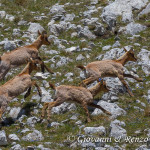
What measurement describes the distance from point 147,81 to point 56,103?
14.9 feet

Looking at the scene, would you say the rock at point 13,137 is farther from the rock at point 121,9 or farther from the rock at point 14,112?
the rock at point 121,9

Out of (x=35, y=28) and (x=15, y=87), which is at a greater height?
(x=15, y=87)

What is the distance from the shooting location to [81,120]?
11.7 metres

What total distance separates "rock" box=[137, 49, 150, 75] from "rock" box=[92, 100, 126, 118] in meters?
3.51

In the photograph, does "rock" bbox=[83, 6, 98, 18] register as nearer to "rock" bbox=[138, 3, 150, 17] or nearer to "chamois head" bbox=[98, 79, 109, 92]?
"rock" bbox=[138, 3, 150, 17]

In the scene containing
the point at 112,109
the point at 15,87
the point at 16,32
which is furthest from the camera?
the point at 16,32

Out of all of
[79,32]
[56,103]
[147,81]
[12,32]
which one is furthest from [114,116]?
[12,32]

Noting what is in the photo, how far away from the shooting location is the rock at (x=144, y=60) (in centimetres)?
1539

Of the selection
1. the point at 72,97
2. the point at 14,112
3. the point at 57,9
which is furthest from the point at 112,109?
the point at 57,9

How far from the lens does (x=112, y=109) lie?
12109 mm

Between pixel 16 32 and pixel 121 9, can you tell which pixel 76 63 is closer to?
pixel 16 32

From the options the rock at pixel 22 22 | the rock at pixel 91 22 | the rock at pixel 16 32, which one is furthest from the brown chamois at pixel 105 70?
the rock at pixel 22 22

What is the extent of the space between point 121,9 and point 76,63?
242 inches

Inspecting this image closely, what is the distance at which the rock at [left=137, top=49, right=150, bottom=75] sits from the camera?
15.4 m
